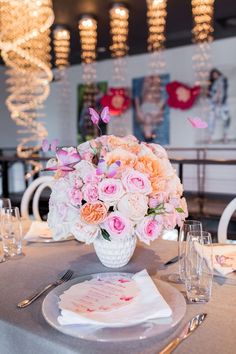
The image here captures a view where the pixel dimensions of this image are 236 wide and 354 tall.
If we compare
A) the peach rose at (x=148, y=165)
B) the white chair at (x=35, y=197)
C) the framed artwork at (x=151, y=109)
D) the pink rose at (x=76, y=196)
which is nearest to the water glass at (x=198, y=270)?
the peach rose at (x=148, y=165)

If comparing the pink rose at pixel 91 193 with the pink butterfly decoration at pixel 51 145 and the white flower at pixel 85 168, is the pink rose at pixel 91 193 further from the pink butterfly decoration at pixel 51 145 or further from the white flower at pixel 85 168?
the pink butterfly decoration at pixel 51 145

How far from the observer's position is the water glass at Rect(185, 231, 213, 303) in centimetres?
104

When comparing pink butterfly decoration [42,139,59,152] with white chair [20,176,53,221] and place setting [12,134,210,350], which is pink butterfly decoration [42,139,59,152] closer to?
place setting [12,134,210,350]

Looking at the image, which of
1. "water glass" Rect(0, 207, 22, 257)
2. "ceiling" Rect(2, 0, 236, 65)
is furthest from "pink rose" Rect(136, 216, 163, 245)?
"ceiling" Rect(2, 0, 236, 65)

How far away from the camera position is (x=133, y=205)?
1.11 m

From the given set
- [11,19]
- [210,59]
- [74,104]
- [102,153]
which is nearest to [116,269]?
[102,153]

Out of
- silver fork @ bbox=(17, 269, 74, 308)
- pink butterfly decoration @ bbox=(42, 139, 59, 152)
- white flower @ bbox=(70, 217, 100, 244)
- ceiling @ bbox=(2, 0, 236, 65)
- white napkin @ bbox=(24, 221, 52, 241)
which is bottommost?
white napkin @ bbox=(24, 221, 52, 241)

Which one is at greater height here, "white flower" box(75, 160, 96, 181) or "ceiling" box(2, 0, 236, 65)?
"ceiling" box(2, 0, 236, 65)

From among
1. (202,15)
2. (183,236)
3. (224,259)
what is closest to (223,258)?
(224,259)

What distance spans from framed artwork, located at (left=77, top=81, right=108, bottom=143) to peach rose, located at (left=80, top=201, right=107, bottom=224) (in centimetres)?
666

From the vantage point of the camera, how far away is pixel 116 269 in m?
1.28

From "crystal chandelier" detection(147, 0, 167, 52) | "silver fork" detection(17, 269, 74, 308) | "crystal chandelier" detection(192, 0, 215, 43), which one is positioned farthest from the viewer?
"crystal chandelier" detection(147, 0, 167, 52)

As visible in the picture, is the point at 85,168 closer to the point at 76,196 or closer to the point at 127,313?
the point at 76,196

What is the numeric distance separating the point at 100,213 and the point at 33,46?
3566 mm
